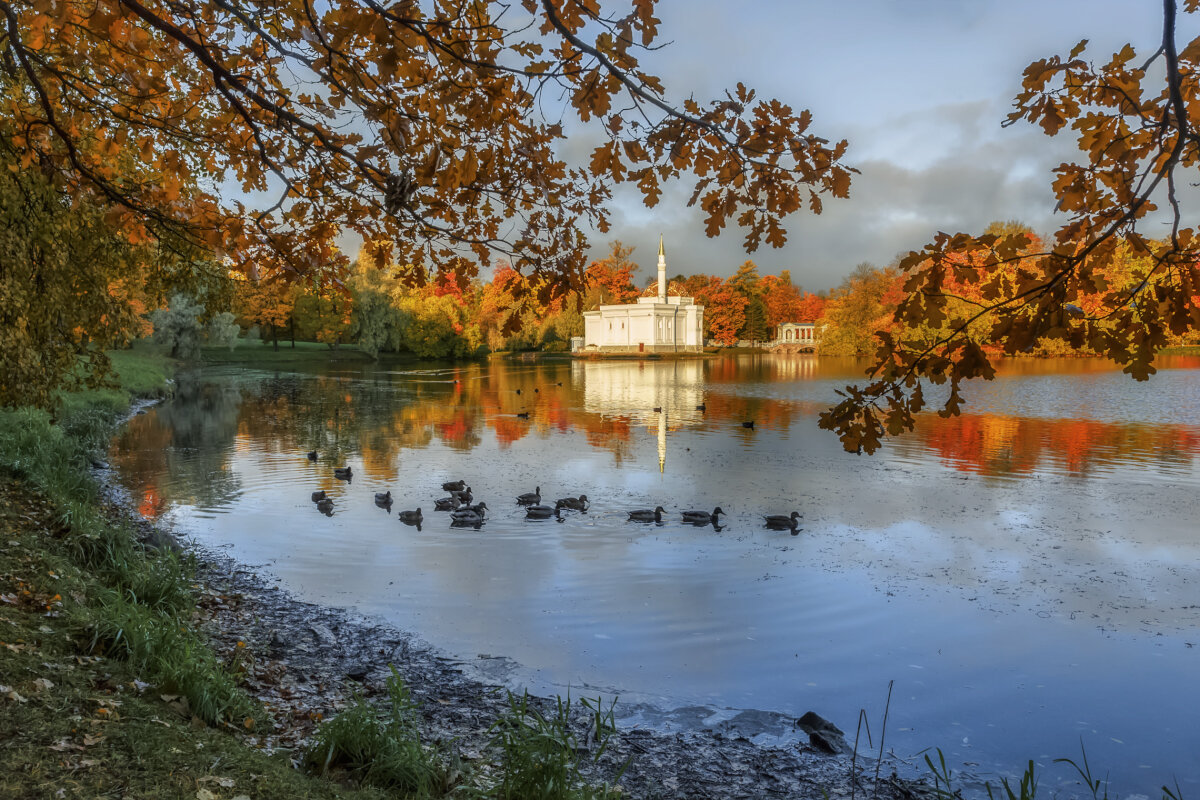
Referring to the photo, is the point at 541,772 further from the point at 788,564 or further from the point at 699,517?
the point at 699,517

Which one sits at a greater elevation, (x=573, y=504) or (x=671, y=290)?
(x=671, y=290)

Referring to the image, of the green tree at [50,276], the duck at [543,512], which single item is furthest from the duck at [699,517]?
the green tree at [50,276]

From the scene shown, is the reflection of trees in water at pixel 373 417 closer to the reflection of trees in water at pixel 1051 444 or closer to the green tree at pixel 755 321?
Answer: the reflection of trees in water at pixel 1051 444

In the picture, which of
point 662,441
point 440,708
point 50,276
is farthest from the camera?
point 662,441

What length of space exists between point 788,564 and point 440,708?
5328mm

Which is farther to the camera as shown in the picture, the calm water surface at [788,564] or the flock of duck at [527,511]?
the flock of duck at [527,511]

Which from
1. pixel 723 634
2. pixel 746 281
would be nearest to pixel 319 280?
pixel 723 634

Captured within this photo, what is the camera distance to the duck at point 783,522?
11045 mm

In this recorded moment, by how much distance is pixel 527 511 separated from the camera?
11758 millimetres

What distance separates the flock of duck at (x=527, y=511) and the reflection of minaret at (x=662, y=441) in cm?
416

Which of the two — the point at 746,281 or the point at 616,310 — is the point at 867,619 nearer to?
the point at 616,310

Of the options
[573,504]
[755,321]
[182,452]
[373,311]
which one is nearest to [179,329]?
[373,311]

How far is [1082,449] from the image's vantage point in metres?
17.9

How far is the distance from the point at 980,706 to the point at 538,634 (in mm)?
3765
